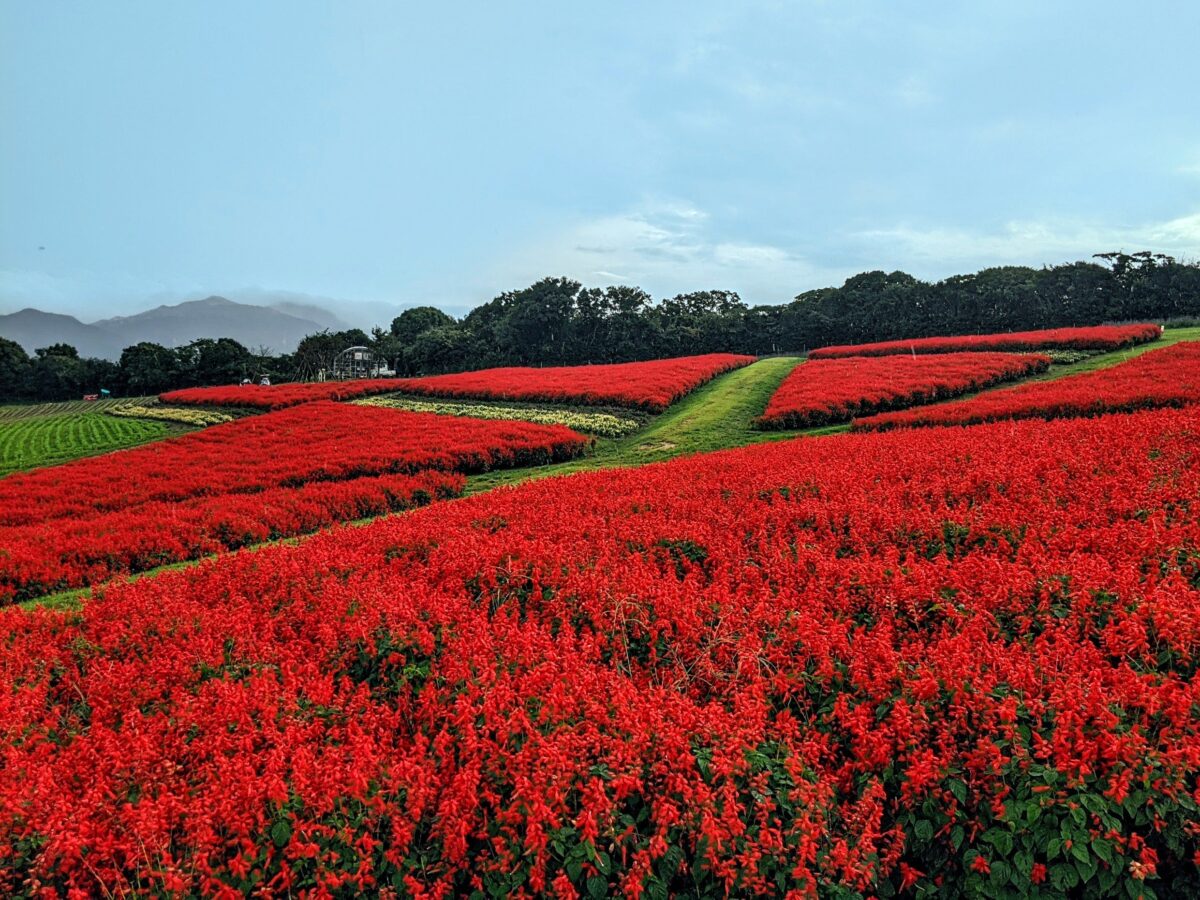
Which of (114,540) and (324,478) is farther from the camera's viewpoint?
(324,478)

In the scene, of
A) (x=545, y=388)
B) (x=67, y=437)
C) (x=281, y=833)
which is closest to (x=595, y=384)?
(x=545, y=388)

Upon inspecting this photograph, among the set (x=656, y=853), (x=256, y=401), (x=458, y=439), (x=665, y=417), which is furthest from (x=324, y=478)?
(x=256, y=401)

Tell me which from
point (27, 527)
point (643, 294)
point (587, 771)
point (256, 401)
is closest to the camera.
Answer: point (587, 771)

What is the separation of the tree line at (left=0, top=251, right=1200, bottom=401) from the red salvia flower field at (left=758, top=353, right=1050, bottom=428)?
28.3 m

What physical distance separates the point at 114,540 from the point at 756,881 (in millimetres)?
11034

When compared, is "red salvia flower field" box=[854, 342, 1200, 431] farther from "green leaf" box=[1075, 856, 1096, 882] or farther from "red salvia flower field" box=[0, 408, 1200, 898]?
"green leaf" box=[1075, 856, 1096, 882]

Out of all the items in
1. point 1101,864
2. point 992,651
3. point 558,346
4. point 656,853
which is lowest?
point 1101,864

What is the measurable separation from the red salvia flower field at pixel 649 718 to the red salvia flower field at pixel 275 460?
911 cm

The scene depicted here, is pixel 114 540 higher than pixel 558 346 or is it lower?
lower

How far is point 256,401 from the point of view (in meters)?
34.6

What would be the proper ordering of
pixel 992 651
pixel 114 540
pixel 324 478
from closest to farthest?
1. pixel 992 651
2. pixel 114 540
3. pixel 324 478

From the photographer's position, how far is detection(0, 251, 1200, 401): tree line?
156 ft

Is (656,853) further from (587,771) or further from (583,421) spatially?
(583,421)

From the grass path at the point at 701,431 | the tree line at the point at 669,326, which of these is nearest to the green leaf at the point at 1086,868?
the grass path at the point at 701,431
